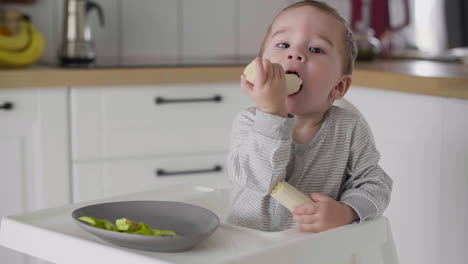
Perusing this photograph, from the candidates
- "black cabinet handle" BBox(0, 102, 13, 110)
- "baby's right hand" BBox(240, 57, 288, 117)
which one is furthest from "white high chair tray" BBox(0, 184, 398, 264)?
"black cabinet handle" BBox(0, 102, 13, 110)

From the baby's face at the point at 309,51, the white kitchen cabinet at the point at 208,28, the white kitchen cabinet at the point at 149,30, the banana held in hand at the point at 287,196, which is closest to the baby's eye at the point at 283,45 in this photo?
the baby's face at the point at 309,51

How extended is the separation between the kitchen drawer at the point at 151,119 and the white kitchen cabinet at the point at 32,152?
2.0 inches

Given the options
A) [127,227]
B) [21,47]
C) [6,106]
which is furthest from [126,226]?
[21,47]

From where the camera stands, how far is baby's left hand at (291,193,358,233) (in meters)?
1.00

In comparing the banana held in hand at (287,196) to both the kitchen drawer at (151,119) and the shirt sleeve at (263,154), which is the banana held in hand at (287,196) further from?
the kitchen drawer at (151,119)

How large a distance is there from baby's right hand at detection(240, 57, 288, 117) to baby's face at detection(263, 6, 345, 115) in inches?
5.7

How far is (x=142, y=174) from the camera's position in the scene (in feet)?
7.36

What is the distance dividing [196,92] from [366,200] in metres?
1.26

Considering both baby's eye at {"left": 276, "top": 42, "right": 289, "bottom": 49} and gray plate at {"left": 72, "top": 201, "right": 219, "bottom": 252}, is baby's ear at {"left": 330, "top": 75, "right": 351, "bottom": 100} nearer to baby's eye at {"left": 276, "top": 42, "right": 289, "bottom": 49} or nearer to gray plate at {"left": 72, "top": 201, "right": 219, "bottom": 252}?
baby's eye at {"left": 276, "top": 42, "right": 289, "bottom": 49}

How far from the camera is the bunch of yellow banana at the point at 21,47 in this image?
2.19 meters

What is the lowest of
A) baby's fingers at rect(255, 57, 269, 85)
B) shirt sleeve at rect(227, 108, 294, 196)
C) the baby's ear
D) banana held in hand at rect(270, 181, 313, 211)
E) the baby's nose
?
banana held in hand at rect(270, 181, 313, 211)

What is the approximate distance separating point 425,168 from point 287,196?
0.85 metres

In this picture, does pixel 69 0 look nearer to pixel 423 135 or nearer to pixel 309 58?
pixel 423 135

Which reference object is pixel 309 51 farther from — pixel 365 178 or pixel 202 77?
pixel 202 77
